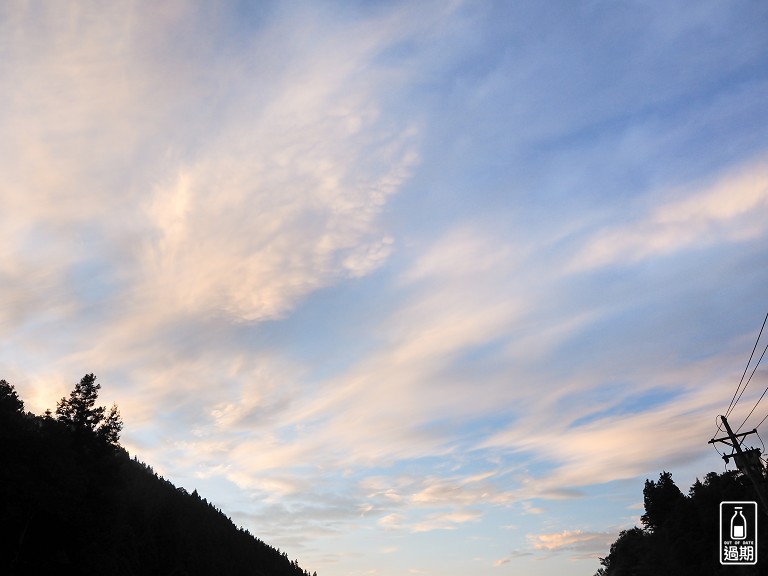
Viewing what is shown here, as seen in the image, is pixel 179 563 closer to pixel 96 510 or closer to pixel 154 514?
pixel 154 514

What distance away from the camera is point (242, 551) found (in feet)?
516

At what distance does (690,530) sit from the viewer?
10381 centimetres

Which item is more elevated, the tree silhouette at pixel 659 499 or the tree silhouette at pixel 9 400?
the tree silhouette at pixel 9 400

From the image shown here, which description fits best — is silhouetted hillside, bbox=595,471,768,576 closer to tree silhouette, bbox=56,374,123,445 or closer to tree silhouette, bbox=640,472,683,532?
tree silhouette, bbox=640,472,683,532

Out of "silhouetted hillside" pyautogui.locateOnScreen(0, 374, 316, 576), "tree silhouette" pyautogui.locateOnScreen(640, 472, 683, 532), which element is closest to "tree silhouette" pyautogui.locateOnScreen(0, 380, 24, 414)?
"silhouetted hillside" pyautogui.locateOnScreen(0, 374, 316, 576)

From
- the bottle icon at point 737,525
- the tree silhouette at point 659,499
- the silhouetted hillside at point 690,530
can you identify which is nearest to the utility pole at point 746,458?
the bottle icon at point 737,525

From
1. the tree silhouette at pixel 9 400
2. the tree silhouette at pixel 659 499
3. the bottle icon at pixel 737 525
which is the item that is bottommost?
the bottle icon at pixel 737 525

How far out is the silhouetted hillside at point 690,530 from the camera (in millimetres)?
90500

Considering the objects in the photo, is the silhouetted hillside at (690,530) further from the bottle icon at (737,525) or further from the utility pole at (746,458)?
the utility pole at (746,458)

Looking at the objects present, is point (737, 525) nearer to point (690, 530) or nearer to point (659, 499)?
point (690, 530)

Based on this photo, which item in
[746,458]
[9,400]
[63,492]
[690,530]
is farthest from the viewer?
[690,530]

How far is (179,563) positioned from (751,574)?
262 feet

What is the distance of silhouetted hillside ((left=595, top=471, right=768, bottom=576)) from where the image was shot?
90500 mm

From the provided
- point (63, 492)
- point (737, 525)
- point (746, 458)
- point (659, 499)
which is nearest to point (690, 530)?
point (659, 499)
